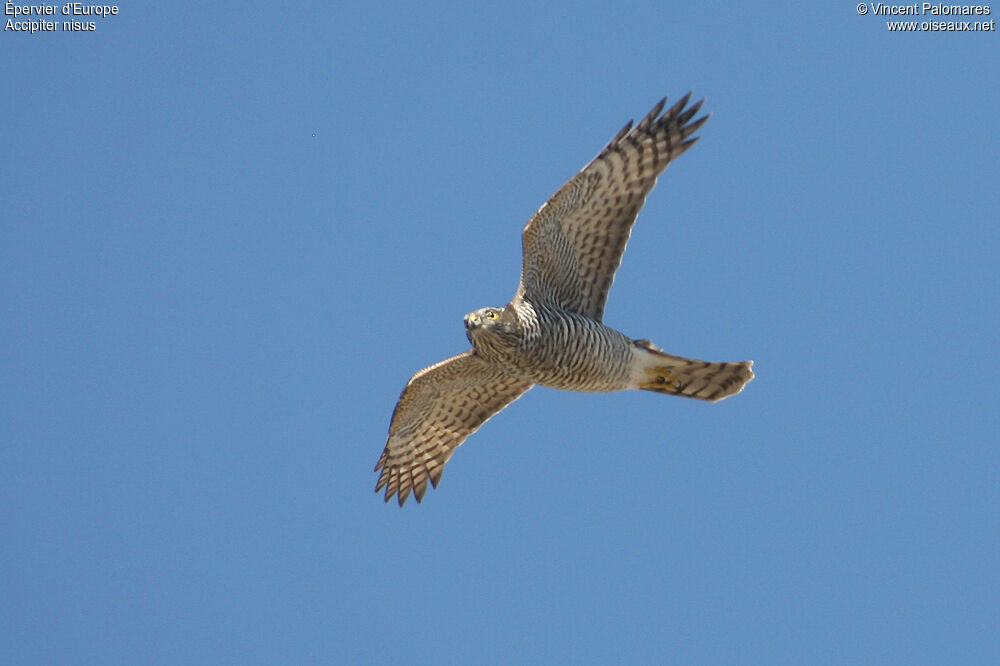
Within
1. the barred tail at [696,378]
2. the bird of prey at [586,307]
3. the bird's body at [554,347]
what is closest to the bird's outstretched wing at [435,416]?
the bird of prey at [586,307]

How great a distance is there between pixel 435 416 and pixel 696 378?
2.74 metres

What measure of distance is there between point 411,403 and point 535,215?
2604mm

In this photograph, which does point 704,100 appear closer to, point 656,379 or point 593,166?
point 593,166

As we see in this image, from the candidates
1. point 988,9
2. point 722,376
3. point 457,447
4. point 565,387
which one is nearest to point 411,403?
point 457,447

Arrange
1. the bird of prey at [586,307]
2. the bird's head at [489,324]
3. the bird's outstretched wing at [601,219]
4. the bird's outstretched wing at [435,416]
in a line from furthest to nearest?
the bird's outstretched wing at [435,416]
the bird's outstretched wing at [601,219]
the bird of prey at [586,307]
the bird's head at [489,324]

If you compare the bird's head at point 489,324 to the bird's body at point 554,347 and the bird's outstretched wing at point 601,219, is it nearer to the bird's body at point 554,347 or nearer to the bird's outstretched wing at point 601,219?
the bird's body at point 554,347

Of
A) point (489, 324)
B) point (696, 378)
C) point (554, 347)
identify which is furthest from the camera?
point (696, 378)

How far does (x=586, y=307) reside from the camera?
14.5 meters

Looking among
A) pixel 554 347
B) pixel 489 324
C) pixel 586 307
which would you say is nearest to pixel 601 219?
pixel 586 307

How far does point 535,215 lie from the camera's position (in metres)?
13.9

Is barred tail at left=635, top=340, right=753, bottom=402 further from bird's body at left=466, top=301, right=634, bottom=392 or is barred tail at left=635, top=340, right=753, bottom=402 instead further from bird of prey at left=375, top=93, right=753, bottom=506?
bird's body at left=466, top=301, right=634, bottom=392

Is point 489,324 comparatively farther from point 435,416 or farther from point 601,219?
point 435,416

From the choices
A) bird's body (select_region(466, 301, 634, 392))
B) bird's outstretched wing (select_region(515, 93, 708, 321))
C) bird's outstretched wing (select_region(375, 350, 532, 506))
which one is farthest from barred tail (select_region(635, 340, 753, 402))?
bird's outstretched wing (select_region(375, 350, 532, 506))

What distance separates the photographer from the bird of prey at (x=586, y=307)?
1380 centimetres
